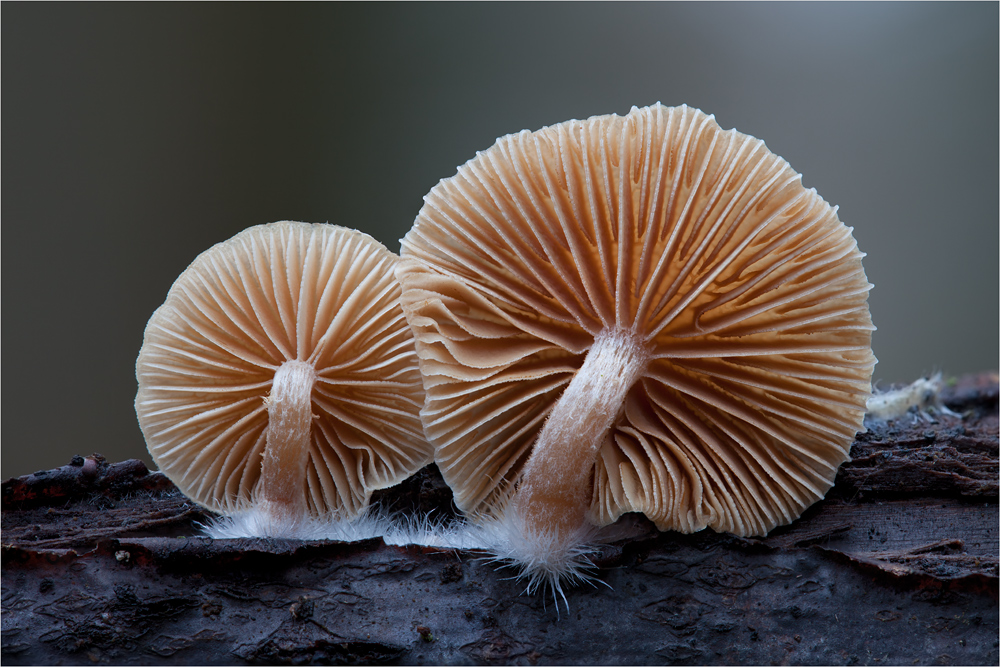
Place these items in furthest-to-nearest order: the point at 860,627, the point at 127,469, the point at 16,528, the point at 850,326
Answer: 1. the point at 127,469
2. the point at 16,528
3. the point at 850,326
4. the point at 860,627

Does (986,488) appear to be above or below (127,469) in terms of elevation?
above

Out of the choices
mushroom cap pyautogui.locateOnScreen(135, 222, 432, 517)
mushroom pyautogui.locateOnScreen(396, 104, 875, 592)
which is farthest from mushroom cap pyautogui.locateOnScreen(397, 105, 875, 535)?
mushroom cap pyautogui.locateOnScreen(135, 222, 432, 517)

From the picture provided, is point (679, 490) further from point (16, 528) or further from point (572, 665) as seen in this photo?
point (16, 528)

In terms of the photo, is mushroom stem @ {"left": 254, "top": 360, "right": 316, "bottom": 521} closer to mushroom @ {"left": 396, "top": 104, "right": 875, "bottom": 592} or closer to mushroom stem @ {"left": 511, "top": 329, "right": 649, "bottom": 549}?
mushroom @ {"left": 396, "top": 104, "right": 875, "bottom": 592}

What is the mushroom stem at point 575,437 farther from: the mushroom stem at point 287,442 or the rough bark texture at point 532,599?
the mushroom stem at point 287,442

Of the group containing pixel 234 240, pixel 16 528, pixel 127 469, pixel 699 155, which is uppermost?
pixel 699 155

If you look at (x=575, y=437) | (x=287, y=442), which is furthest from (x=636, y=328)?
(x=287, y=442)

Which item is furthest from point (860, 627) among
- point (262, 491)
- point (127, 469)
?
point (127, 469)

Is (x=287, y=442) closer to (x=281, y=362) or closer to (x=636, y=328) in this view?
(x=281, y=362)
